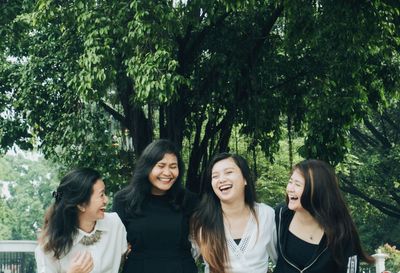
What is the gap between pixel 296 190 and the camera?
15.6 ft

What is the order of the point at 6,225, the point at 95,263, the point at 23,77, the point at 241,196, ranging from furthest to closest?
the point at 6,225 → the point at 23,77 → the point at 241,196 → the point at 95,263

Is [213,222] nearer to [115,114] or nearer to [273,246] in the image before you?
[273,246]

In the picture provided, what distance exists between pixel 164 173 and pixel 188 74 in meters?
7.29

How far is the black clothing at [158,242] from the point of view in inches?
202

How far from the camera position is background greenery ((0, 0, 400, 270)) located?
Result: 1026 cm

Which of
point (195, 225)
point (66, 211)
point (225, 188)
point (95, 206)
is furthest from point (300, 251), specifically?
point (66, 211)

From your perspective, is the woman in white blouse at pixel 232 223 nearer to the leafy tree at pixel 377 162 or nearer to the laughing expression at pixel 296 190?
the laughing expression at pixel 296 190

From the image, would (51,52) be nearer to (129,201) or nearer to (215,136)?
(215,136)

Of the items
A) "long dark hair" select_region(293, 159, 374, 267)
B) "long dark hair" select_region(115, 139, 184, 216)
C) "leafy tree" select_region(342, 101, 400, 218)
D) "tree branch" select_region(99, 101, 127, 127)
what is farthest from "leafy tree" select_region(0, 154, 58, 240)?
"long dark hair" select_region(293, 159, 374, 267)

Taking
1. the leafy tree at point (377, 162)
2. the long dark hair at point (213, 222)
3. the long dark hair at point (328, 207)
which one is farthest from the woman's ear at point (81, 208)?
the leafy tree at point (377, 162)

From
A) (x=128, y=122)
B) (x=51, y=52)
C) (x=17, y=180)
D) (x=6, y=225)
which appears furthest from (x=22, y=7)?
(x=17, y=180)

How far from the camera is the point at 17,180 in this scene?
64125 millimetres

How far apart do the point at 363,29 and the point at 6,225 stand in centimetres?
4507

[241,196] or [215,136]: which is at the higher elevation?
[215,136]
